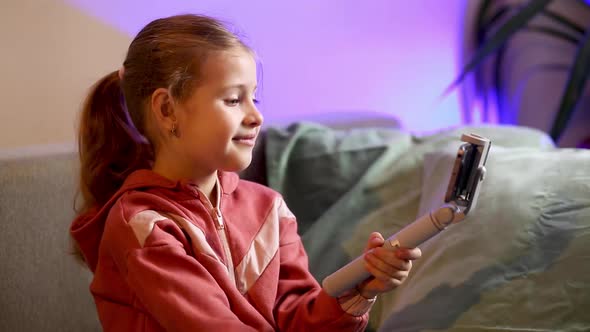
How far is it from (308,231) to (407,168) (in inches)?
8.5

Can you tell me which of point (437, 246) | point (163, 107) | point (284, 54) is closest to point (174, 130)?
point (163, 107)

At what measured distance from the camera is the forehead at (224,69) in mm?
847

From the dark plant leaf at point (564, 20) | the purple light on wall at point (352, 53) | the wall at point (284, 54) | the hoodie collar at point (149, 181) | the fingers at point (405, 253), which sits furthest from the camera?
the dark plant leaf at point (564, 20)

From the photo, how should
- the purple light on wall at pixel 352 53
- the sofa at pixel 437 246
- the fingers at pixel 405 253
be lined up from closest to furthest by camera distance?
1. the fingers at pixel 405 253
2. the sofa at pixel 437 246
3. the purple light on wall at pixel 352 53

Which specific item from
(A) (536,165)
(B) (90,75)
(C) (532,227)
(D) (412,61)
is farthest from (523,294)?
(D) (412,61)

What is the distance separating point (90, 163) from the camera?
39.0 inches

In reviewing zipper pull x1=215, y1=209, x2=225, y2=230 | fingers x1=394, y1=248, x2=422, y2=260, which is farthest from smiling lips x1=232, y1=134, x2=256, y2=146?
fingers x1=394, y1=248, x2=422, y2=260

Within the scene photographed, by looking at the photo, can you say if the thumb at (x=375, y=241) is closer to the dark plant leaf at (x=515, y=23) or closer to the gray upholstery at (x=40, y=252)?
the gray upholstery at (x=40, y=252)

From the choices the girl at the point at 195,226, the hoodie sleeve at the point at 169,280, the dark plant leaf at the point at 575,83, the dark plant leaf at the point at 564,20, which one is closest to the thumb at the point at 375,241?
the girl at the point at 195,226

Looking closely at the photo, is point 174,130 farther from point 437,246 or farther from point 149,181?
point 437,246

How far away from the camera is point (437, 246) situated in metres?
1.10

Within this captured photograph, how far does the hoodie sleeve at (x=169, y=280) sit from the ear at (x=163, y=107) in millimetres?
115

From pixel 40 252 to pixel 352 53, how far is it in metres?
1.15

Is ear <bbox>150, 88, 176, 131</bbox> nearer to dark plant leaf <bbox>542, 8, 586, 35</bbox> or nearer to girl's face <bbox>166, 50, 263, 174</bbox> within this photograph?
girl's face <bbox>166, 50, 263, 174</bbox>
